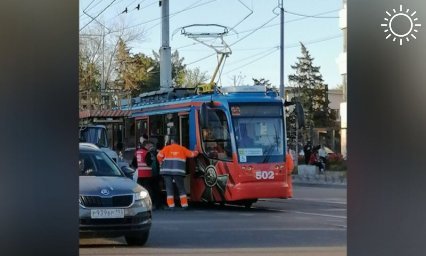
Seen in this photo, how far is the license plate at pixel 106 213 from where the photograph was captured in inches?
252

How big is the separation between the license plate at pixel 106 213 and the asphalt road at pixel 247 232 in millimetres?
242

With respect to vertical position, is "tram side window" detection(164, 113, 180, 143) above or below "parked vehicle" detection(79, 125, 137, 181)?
→ above

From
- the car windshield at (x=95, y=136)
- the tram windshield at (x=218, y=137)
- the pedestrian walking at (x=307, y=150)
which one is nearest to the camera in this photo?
the car windshield at (x=95, y=136)

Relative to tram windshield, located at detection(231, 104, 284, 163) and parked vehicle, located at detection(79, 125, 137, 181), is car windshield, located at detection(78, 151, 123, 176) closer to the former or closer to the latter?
parked vehicle, located at detection(79, 125, 137, 181)

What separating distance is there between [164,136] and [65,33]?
6.18 meters

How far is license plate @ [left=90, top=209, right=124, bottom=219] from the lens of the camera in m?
6.39

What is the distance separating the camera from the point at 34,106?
438 cm

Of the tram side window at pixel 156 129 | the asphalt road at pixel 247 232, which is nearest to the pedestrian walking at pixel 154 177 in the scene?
the asphalt road at pixel 247 232

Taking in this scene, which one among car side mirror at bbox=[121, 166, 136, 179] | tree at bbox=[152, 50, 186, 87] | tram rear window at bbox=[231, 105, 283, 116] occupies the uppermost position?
tree at bbox=[152, 50, 186, 87]

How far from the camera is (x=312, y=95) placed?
11688mm

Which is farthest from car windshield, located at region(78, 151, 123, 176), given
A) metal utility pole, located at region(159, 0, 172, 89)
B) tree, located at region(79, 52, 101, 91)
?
metal utility pole, located at region(159, 0, 172, 89)

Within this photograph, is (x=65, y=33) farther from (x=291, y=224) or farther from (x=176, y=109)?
(x=176, y=109)

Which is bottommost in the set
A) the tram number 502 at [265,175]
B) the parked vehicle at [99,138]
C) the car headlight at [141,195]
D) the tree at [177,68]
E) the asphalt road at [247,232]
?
the asphalt road at [247,232]

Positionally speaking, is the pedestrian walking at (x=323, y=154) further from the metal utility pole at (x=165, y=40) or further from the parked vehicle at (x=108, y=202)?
the parked vehicle at (x=108, y=202)
